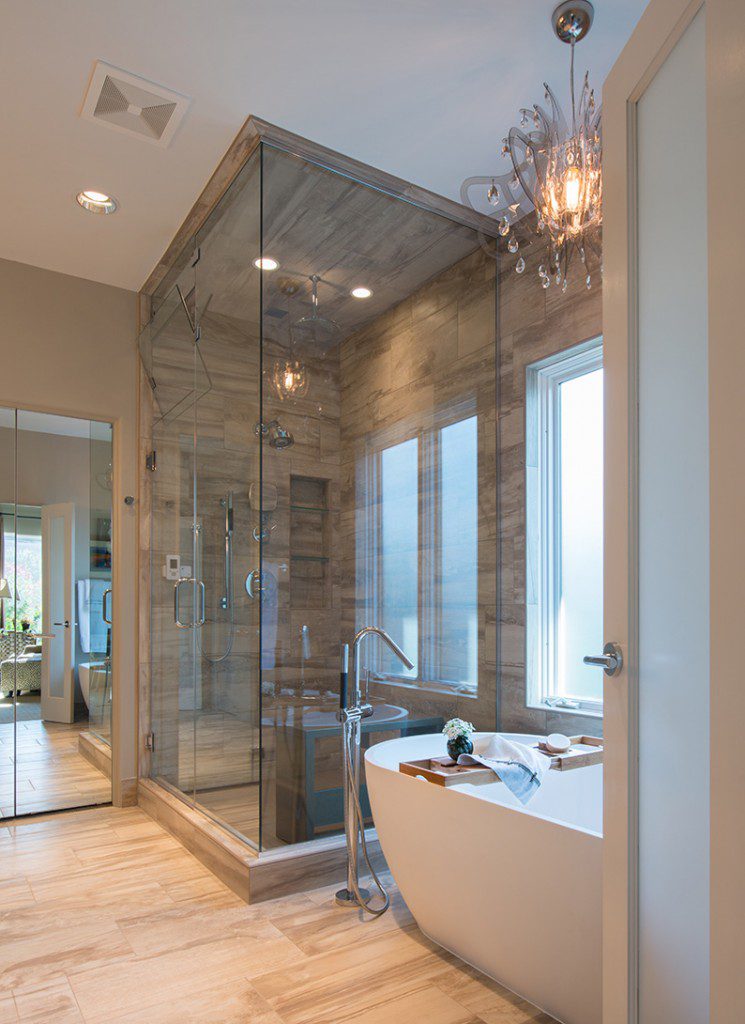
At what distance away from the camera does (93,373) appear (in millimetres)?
4207

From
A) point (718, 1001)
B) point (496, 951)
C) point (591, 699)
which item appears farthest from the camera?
point (591, 699)

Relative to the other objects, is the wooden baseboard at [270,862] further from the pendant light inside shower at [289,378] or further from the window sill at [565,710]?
the pendant light inside shower at [289,378]

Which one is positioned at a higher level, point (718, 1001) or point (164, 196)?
point (164, 196)

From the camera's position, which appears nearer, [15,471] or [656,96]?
[656,96]

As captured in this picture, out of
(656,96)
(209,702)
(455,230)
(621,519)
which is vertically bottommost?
(209,702)

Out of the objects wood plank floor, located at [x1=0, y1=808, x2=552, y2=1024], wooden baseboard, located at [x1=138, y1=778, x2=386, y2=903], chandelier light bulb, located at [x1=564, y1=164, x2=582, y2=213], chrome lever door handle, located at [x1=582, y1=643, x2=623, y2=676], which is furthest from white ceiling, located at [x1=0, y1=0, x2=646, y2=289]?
wood plank floor, located at [x1=0, y1=808, x2=552, y2=1024]

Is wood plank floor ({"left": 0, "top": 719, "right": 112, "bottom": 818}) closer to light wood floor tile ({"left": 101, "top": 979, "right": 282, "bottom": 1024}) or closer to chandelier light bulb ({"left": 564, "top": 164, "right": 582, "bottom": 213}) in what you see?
light wood floor tile ({"left": 101, "top": 979, "right": 282, "bottom": 1024})

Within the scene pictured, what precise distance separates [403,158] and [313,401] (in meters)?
1.05

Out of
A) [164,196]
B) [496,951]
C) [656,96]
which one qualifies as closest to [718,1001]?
[496,951]

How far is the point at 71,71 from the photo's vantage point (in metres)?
2.61

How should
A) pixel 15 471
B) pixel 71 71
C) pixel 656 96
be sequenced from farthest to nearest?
pixel 15 471 → pixel 71 71 → pixel 656 96

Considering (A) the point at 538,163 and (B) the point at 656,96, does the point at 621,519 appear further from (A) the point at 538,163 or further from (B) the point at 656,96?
(A) the point at 538,163

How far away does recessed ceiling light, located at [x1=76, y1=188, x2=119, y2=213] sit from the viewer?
11.1 ft

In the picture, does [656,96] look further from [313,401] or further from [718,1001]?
[313,401]
